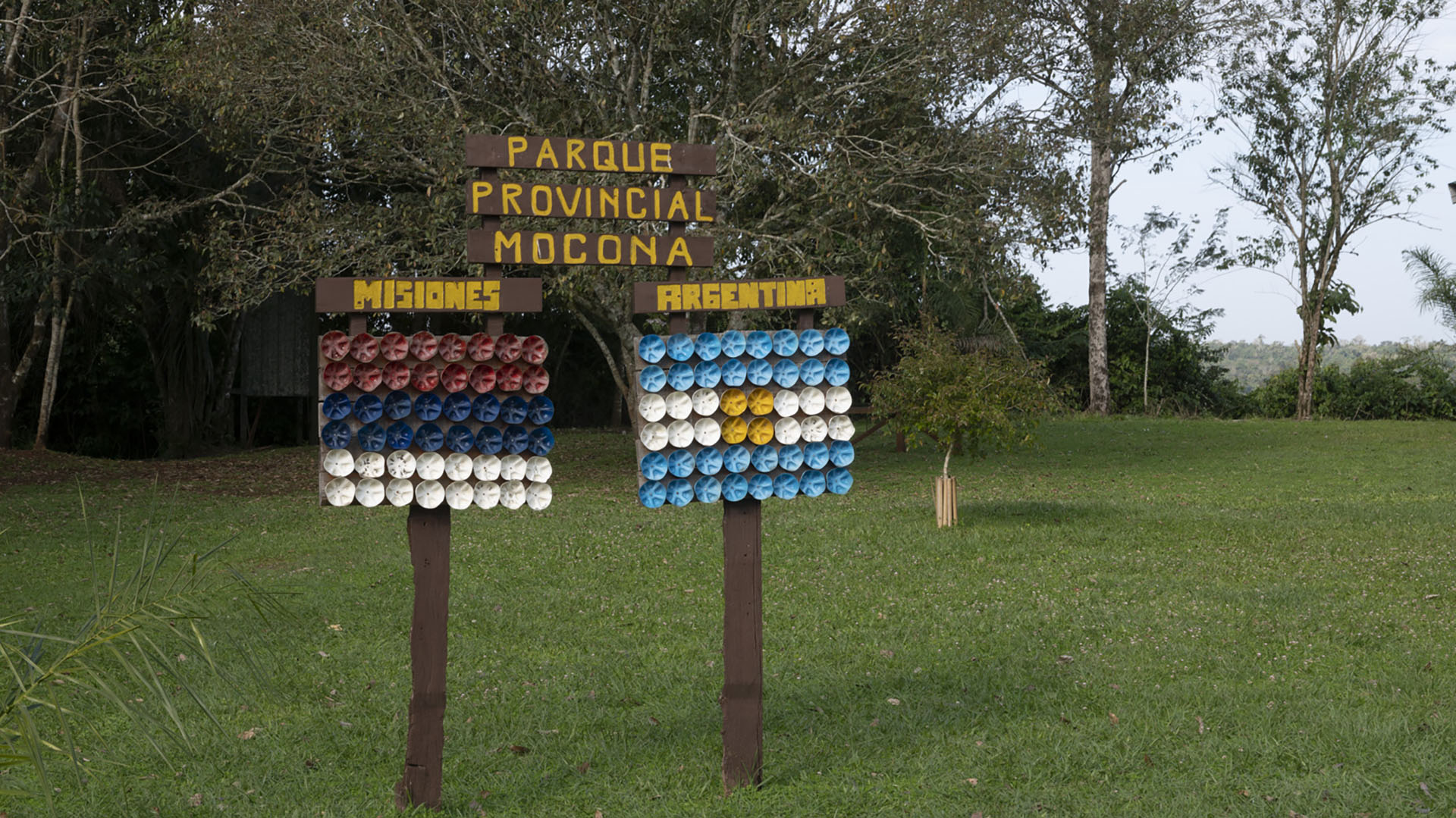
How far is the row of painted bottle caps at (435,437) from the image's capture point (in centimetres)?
516

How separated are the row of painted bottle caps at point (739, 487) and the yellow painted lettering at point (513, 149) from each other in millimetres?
1617

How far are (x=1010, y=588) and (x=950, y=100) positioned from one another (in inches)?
401

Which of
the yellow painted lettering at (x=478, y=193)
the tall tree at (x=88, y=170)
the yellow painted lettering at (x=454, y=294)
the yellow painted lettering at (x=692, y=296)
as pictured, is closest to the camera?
the yellow painted lettering at (x=454, y=294)

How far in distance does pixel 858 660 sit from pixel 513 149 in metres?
4.03

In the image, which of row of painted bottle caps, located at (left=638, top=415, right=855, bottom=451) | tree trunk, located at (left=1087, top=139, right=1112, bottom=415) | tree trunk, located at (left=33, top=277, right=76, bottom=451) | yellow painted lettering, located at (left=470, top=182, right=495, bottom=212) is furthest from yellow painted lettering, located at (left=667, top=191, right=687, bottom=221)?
tree trunk, located at (left=1087, top=139, right=1112, bottom=415)

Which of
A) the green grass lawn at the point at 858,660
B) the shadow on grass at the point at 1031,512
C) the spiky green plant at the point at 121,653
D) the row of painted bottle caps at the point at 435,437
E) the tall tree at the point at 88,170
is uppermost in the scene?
the tall tree at the point at 88,170

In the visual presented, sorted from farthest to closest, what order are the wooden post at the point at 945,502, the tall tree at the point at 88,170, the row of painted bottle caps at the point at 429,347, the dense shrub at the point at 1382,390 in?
the dense shrub at the point at 1382,390 < the tall tree at the point at 88,170 < the wooden post at the point at 945,502 < the row of painted bottle caps at the point at 429,347

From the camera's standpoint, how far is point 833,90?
16641mm

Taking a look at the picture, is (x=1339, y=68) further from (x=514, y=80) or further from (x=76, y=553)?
(x=76, y=553)

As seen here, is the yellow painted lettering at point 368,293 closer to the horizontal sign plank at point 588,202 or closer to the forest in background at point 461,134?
the horizontal sign plank at point 588,202

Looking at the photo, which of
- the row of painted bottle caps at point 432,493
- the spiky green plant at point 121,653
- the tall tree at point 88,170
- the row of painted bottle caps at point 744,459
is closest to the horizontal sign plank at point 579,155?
the row of painted bottle caps at point 744,459

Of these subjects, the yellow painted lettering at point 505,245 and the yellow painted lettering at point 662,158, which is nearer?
the yellow painted lettering at point 505,245

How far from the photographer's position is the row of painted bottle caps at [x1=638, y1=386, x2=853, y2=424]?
217 inches

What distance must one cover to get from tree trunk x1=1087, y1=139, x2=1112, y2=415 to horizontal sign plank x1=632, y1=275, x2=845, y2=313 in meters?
22.5
